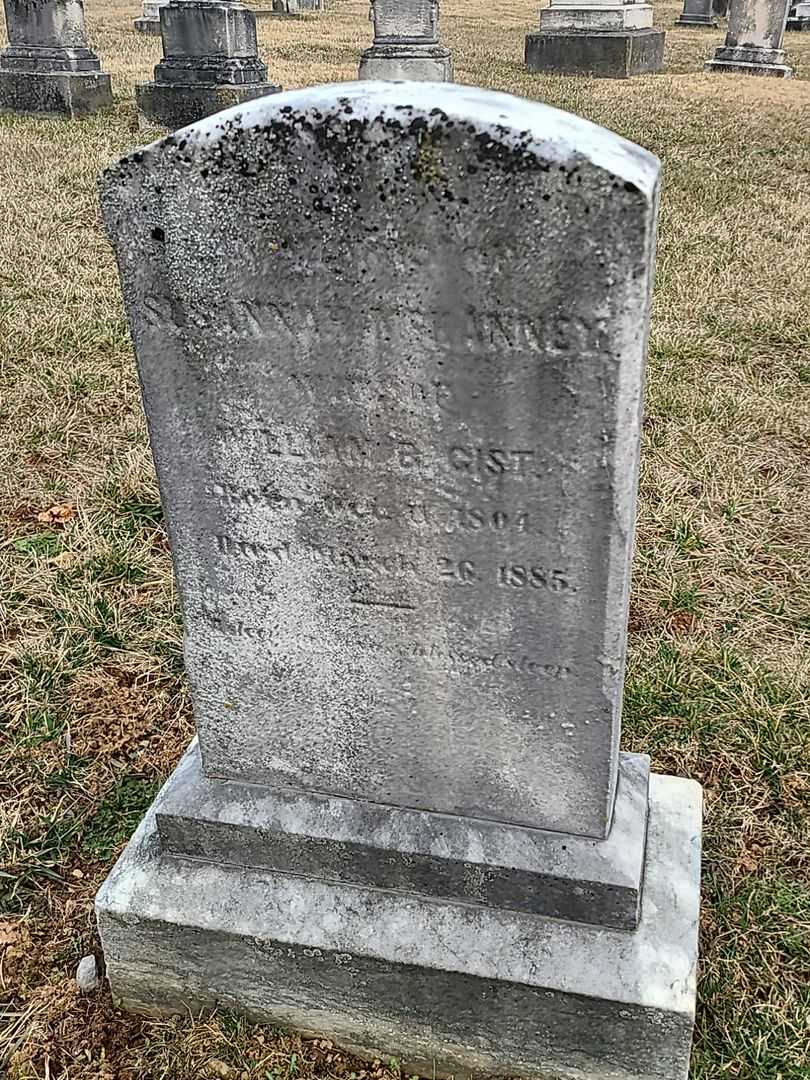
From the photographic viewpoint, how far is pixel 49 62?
10.6m

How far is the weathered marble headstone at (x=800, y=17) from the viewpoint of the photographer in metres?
21.8

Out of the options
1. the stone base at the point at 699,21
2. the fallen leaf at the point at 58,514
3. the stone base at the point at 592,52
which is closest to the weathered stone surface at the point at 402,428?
the fallen leaf at the point at 58,514

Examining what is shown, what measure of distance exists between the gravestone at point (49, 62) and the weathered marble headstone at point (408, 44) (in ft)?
10.3

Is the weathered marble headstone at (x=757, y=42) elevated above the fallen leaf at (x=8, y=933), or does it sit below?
above

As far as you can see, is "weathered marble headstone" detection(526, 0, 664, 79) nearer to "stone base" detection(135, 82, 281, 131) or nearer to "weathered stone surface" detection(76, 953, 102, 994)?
"stone base" detection(135, 82, 281, 131)

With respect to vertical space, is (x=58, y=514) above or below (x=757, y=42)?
below

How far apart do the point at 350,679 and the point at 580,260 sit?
92cm

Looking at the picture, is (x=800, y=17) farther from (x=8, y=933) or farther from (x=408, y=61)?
(x=8, y=933)

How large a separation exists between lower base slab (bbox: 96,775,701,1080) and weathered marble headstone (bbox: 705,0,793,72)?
14926 millimetres

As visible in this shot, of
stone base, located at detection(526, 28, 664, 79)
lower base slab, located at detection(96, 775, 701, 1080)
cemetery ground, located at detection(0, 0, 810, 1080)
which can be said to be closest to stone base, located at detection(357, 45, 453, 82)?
stone base, located at detection(526, 28, 664, 79)

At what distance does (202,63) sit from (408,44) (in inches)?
107

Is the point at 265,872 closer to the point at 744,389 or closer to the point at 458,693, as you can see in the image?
the point at 458,693

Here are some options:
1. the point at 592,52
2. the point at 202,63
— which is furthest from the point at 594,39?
the point at 202,63

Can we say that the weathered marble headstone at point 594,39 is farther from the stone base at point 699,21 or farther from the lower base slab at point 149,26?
the stone base at point 699,21
